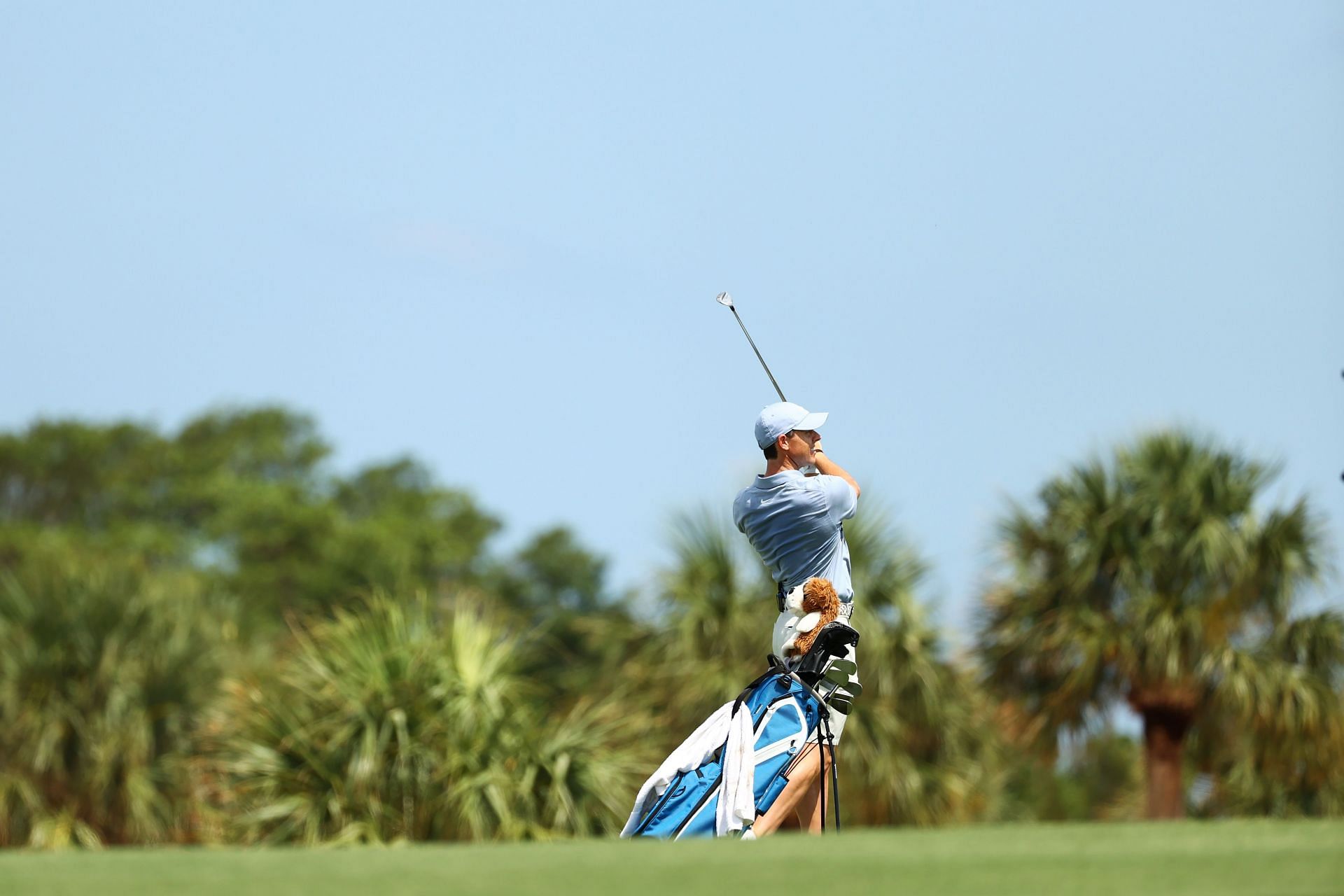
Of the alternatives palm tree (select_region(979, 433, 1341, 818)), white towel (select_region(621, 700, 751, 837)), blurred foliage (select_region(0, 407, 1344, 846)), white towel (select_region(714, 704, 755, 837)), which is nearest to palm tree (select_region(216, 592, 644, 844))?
blurred foliage (select_region(0, 407, 1344, 846))

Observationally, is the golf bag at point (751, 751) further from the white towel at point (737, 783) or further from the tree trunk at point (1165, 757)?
the tree trunk at point (1165, 757)

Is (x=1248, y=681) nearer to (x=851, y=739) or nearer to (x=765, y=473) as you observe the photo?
(x=851, y=739)

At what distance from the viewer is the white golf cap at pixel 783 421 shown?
7.29 metres

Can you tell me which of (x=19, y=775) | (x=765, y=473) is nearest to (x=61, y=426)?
(x=19, y=775)

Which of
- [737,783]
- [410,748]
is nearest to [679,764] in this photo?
[737,783]

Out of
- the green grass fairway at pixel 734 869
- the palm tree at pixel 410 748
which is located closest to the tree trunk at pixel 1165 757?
the palm tree at pixel 410 748

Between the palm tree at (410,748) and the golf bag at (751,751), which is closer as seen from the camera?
the golf bag at (751,751)

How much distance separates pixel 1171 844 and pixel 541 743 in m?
7.95

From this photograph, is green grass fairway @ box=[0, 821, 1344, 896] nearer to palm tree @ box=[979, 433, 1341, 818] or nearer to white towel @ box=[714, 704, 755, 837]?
white towel @ box=[714, 704, 755, 837]

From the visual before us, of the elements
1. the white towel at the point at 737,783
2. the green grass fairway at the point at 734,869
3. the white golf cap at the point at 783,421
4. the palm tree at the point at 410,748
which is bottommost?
the green grass fairway at the point at 734,869

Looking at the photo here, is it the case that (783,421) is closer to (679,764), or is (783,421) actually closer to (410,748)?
(679,764)

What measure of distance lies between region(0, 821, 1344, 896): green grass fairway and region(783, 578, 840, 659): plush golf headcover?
2.47 metres

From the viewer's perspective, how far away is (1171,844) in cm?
442

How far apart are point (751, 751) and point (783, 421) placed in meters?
1.36
